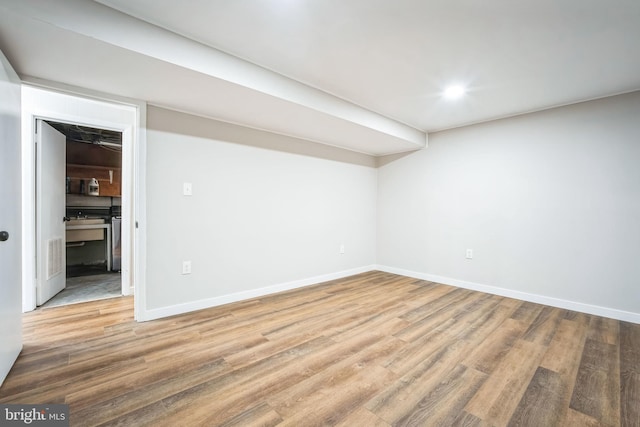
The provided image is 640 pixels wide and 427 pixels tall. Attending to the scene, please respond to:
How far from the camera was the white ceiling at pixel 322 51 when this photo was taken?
154 cm

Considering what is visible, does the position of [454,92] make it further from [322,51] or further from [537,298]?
[537,298]

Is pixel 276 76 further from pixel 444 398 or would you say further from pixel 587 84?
pixel 587 84

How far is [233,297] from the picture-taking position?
306 cm

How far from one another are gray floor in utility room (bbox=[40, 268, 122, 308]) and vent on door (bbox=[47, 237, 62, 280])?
280 mm

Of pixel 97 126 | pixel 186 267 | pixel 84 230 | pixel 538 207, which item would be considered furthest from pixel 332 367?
pixel 84 230

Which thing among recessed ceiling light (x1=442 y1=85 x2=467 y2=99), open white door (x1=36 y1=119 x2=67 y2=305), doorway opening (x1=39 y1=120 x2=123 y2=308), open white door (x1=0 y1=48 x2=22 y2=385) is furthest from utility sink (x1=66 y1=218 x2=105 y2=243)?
Answer: recessed ceiling light (x1=442 y1=85 x2=467 y2=99)

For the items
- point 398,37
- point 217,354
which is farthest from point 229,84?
point 217,354

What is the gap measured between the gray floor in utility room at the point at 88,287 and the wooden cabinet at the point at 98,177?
1.37 meters

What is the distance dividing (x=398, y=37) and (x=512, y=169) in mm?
2395

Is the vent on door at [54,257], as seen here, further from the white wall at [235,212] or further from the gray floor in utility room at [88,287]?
the white wall at [235,212]

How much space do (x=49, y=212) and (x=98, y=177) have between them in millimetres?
2191

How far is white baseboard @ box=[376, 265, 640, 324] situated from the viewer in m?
2.66

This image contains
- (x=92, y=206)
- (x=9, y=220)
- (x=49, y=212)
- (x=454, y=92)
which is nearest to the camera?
(x=9, y=220)

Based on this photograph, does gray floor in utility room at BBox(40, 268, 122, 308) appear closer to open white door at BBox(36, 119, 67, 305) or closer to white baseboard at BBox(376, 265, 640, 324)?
open white door at BBox(36, 119, 67, 305)
